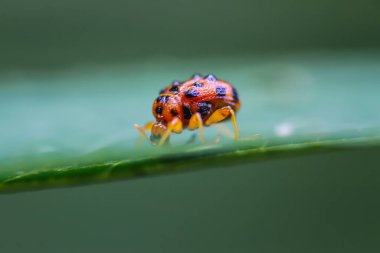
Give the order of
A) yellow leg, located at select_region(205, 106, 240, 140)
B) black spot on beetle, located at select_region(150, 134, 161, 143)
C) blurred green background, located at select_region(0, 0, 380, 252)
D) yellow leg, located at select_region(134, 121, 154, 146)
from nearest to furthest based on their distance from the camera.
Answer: yellow leg, located at select_region(134, 121, 154, 146) < black spot on beetle, located at select_region(150, 134, 161, 143) < blurred green background, located at select_region(0, 0, 380, 252) < yellow leg, located at select_region(205, 106, 240, 140)

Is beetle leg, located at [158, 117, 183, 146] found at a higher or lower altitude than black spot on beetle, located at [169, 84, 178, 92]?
lower

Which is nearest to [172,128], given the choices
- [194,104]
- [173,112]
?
[173,112]

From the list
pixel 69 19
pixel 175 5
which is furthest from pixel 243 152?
pixel 175 5

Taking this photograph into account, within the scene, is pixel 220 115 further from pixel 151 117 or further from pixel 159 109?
pixel 151 117

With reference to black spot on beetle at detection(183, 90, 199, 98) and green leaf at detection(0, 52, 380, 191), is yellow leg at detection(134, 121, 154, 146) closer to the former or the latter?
green leaf at detection(0, 52, 380, 191)

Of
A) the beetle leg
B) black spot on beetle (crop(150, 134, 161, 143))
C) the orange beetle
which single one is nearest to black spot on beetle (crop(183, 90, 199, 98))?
the orange beetle

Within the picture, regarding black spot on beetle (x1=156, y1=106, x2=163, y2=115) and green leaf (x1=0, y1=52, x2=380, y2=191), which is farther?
black spot on beetle (x1=156, y1=106, x2=163, y2=115)

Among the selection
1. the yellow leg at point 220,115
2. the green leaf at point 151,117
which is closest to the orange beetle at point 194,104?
the yellow leg at point 220,115
